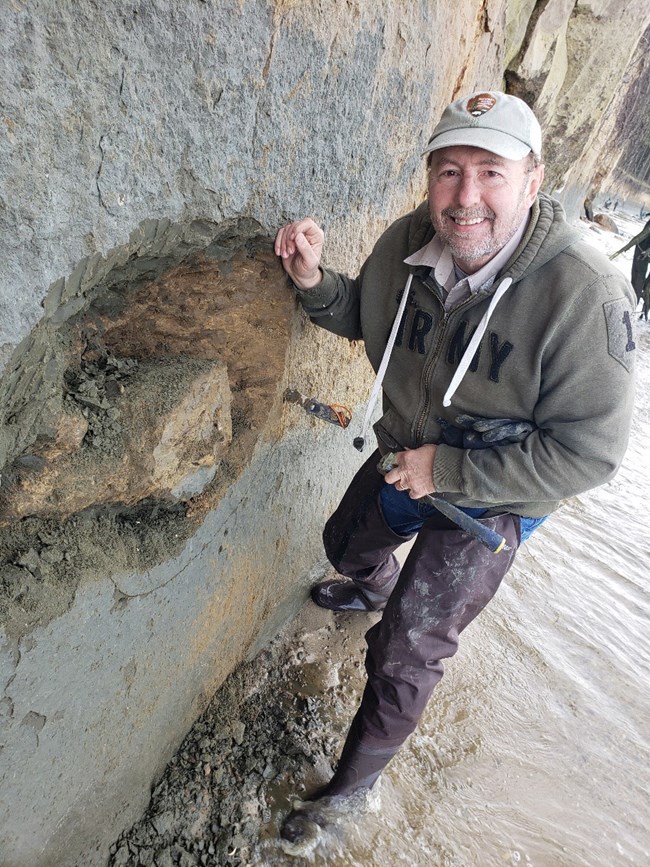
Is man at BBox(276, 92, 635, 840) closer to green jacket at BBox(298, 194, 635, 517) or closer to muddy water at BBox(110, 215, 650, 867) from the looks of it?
green jacket at BBox(298, 194, 635, 517)

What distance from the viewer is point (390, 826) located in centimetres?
223

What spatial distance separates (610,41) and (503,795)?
17.8ft

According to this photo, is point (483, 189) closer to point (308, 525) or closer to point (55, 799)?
point (308, 525)

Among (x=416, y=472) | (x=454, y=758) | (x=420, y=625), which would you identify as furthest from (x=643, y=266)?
(x=420, y=625)

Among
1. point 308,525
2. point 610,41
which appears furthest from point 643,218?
point 308,525

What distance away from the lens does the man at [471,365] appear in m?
1.61

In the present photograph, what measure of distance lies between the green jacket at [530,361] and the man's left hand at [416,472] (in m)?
0.04

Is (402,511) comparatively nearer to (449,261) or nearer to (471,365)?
(471,365)

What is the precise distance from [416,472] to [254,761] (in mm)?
1266

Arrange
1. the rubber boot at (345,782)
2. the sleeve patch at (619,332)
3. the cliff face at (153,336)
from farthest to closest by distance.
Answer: the rubber boot at (345,782) → the sleeve patch at (619,332) → the cliff face at (153,336)

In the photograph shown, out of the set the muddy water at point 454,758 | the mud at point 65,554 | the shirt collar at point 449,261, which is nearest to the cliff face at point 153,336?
the mud at point 65,554

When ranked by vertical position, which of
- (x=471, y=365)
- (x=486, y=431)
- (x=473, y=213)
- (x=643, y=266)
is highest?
(x=473, y=213)

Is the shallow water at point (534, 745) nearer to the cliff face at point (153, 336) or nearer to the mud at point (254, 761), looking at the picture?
the mud at point (254, 761)

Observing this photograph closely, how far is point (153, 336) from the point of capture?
174 cm
